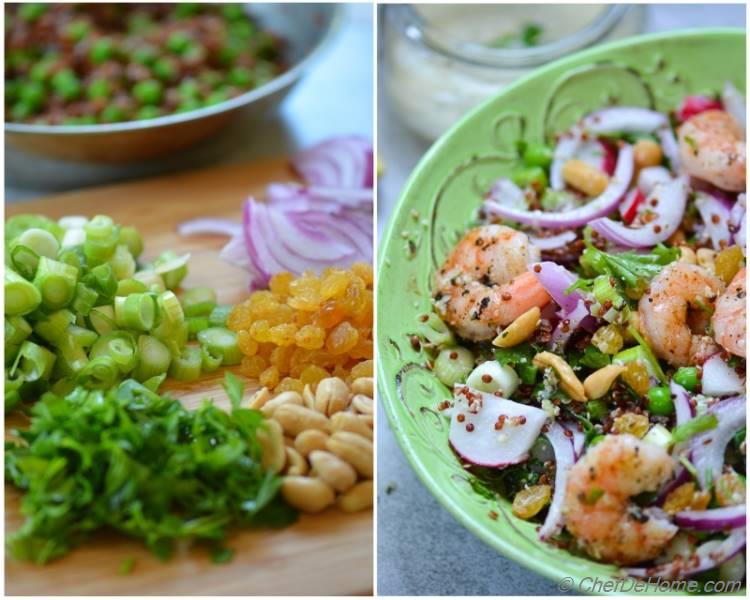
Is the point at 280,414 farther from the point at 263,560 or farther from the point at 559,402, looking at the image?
the point at 559,402

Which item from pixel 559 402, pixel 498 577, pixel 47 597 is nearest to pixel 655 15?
pixel 559 402

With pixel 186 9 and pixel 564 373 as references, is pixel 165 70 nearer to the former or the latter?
pixel 186 9

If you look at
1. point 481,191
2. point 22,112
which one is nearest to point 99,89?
point 22,112

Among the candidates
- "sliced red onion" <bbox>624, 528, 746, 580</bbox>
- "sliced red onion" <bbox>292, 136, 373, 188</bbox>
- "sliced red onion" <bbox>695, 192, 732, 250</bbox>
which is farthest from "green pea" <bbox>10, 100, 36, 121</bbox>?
"sliced red onion" <bbox>624, 528, 746, 580</bbox>

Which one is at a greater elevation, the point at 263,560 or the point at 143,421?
the point at 143,421

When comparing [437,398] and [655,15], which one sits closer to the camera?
[437,398]

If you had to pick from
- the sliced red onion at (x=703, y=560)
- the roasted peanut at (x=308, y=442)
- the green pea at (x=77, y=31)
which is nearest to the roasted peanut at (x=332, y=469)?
the roasted peanut at (x=308, y=442)

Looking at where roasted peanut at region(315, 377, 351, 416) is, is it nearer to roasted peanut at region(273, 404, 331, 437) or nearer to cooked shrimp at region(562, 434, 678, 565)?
roasted peanut at region(273, 404, 331, 437)
